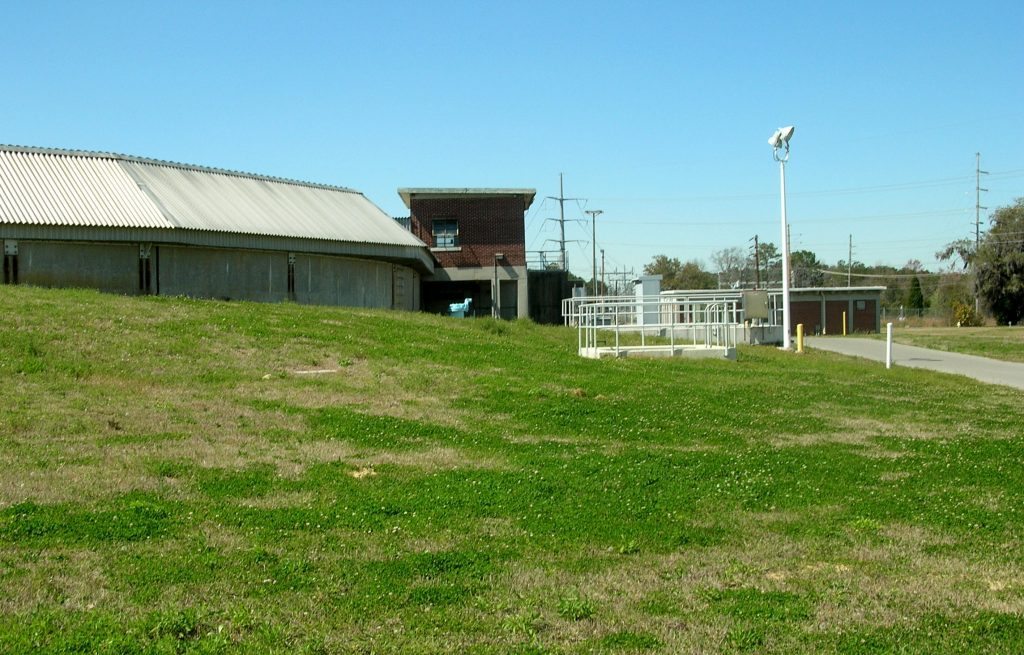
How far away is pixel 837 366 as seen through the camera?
80.5ft

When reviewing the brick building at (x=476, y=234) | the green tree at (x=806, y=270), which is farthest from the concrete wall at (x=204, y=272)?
the green tree at (x=806, y=270)

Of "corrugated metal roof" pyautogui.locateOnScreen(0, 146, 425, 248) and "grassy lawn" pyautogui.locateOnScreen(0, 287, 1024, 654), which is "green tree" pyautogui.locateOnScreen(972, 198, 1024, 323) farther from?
"grassy lawn" pyautogui.locateOnScreen(0, 287, 1024, 654)

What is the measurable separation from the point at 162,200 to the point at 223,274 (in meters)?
2.85

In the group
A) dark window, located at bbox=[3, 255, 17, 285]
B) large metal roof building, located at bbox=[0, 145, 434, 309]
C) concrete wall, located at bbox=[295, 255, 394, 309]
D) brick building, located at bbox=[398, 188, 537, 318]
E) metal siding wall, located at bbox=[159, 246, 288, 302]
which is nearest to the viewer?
dark window, located at bbox=[3, 255, 17, 285]

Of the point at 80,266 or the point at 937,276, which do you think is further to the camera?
the point at 937,276

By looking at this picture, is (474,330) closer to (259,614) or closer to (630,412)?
(630,412)

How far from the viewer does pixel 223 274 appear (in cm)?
3095

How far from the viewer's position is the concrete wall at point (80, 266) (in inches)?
1066

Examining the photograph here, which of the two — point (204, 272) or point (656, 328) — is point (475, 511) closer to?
point (656, 328)

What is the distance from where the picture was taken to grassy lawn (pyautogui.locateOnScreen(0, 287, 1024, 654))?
5918 millimetres

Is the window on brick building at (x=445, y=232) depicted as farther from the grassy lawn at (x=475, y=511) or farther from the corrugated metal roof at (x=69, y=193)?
the grassy lawn at (x=475, y=511)

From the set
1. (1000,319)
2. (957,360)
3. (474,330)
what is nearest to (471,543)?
(474,330)

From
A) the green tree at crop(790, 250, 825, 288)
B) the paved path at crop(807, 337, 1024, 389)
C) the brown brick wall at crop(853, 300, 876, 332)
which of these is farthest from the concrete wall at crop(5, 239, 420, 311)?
the green tree at crop(790, 250, 825, 288)

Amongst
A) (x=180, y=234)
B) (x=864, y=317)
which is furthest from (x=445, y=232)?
(x=864, y=317)
